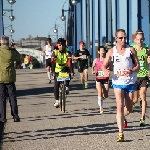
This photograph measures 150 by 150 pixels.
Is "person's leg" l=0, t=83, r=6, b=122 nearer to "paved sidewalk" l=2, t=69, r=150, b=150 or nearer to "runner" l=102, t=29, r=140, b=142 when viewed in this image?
"paved sidewalk" l=2, t=69, r=150, b=150

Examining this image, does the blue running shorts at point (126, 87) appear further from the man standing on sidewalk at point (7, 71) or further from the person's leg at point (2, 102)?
the man standing on sidewalk at point (7, 71)

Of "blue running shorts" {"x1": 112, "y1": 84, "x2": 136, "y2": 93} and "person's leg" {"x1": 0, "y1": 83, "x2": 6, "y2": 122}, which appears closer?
"blue running shorts" {"x1": 112, "y1": 84, "x2": 136, "y2": 93}

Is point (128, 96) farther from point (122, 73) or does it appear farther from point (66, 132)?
point (66, 132)

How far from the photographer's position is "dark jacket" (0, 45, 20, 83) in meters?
11.3

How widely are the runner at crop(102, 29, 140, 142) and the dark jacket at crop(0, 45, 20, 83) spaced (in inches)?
127

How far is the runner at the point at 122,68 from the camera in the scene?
8.50 m

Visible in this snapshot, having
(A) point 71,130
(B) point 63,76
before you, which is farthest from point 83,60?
(A) point 71,130

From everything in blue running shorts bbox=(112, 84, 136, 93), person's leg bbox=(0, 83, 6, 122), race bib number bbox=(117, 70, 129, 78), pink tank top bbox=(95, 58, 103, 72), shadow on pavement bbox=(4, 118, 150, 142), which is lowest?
shadow on pavement bbox=(4, 118, 150, 142)

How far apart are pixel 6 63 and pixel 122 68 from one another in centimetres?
351

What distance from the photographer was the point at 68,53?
13586mm

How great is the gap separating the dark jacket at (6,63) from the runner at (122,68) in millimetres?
3232

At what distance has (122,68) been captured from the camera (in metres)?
8.53

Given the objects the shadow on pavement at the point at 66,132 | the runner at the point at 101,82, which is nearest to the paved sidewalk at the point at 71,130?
the shadow on pavement at the point at 66,132

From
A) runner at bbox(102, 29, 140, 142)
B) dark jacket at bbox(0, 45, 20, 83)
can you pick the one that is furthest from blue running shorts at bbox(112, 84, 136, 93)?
dark jacket at bbox(0, 45, 20, 83)
